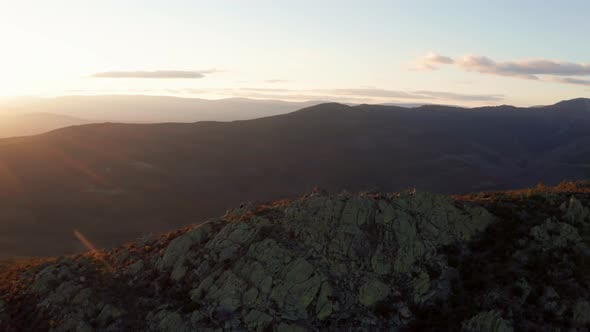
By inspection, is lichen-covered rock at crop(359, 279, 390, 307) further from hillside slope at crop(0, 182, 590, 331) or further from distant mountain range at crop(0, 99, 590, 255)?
distant mountain range at crop(0, 99, 590, 255)

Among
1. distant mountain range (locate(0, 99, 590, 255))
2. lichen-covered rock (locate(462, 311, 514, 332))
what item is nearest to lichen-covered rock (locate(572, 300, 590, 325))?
lichen-covered rock (locate(462, 311, 514, 332))

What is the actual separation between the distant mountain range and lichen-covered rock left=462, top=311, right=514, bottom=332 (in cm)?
5328

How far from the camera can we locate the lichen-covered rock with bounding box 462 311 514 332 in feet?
47.7

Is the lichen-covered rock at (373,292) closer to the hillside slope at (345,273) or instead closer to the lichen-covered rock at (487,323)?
the hillside slope at (345,273)

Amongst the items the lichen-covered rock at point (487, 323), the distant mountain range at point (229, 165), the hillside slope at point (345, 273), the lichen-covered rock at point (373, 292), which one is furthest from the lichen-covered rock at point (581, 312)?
the distant mountain range at point (229, 165)

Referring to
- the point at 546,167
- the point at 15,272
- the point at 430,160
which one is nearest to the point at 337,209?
the point at 15,272

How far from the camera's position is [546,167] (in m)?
124

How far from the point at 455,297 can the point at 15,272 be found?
22.8 meters

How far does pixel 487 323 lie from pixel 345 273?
5.61m

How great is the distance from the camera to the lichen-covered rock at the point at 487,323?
14.5m

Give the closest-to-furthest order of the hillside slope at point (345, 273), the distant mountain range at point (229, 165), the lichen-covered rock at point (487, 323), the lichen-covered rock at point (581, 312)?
the lichen-covered rock at point (487, 323) → the lichen-covered rock at point (581, 312) → the hillside slope at point (345, 273) → the distant mountain range at point (229, 165)

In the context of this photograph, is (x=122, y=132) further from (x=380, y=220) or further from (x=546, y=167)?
(x=546, y=167)

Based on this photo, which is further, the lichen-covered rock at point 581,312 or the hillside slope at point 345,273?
the hillside slope at point 345,273

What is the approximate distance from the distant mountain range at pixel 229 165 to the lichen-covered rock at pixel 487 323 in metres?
53.3
